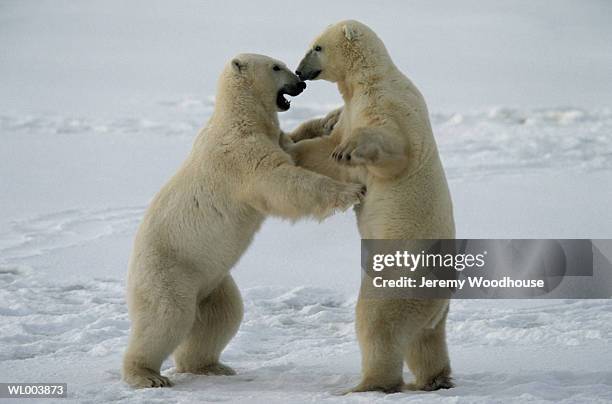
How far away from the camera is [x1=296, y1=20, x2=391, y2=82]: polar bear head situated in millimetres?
4609

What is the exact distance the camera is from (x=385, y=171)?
4.31m

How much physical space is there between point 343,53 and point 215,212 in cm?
106

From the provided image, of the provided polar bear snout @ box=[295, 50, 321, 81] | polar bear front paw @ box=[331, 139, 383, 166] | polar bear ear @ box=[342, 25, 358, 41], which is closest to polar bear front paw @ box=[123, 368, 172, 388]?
polar bear front paw @ box=[331, 139, 383, 166]

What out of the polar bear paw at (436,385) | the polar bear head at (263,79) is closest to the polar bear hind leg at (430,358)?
the polar bear paw at (436,385)

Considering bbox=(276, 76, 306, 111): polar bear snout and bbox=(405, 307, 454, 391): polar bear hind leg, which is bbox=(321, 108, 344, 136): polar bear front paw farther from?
bbox=(405, 307, 454, 391): polar bear hind leg

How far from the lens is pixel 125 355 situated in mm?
4621

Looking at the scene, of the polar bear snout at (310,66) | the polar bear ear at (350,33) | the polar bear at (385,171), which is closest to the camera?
the polar bear at (385,171)

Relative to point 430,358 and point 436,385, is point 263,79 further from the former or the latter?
point 436,385

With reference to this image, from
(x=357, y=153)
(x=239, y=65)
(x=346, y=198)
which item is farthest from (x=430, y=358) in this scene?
(x=239, y=65)

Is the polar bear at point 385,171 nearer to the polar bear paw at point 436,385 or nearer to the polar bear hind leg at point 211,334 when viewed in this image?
the polar bear paw at point 436,385

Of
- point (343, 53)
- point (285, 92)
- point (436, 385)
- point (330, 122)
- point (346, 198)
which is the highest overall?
point (343, 53)

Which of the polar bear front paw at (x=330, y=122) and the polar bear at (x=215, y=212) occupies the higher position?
the polar bear front paw at (x=330, y=122)

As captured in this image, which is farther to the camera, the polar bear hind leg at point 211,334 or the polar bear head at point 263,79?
the polar bear hind leg at point 211,334

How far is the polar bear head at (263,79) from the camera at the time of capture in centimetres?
484
